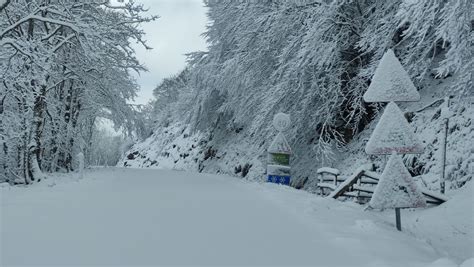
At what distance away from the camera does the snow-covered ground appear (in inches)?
171

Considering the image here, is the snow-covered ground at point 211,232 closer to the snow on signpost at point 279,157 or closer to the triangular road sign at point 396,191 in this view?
the triangular road sign at point 396,191

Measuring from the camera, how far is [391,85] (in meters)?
7.22

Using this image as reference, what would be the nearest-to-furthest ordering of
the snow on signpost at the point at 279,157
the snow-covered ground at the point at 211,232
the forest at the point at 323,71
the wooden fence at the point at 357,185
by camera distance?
the snow-covered ground at the point at 211,232
the wooden fence at the point at 357,185
the forest at the point at 323,71
the snow on signpost at the point at 279,157

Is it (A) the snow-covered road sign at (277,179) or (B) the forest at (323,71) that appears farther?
(A) the snow-covered road sign at (277,179)

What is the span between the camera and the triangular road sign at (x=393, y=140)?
22.4ft

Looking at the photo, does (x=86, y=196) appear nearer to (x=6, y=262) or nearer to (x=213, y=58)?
(x=6, y=262)

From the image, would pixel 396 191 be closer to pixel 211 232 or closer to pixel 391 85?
pixel 391 85

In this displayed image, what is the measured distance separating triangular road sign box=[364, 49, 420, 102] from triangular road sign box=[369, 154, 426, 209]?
125 centimetres

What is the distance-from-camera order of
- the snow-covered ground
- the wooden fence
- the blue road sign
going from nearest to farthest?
the snow-covered ground
the wooden fence
the blue road sign

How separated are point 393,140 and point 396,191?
88 cm

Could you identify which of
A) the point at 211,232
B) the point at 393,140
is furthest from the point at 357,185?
the point at 211,232

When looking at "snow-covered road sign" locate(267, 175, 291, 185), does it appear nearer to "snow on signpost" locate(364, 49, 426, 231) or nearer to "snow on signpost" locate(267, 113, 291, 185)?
"snow on signpost" locate(267, 113, 291, 185)

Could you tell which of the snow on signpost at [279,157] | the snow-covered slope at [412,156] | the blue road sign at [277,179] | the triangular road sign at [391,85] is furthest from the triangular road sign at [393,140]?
the blue road sign at [277,179]

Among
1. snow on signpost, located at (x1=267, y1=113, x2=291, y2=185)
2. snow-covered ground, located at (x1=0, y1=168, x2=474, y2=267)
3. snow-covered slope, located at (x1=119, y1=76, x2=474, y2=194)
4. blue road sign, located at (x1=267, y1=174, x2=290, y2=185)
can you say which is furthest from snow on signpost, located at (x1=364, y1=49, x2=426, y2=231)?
blue road sign, located at (x1=267, y1=174, x2=290, y2=185)
